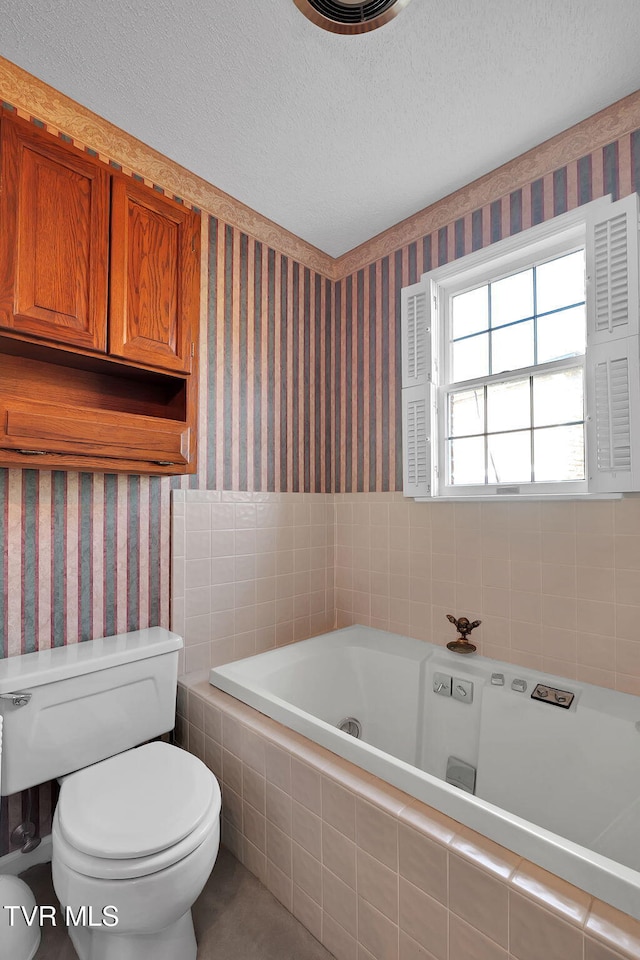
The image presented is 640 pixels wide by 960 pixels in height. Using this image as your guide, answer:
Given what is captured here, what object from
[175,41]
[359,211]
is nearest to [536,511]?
[359,211]

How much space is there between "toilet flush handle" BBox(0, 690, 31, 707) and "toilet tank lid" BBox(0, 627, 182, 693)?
0.04ft

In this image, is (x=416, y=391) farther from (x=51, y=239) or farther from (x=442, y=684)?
(x=51, y=239)

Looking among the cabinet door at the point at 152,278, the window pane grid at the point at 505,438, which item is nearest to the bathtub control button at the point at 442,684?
the window pane grid at the point at 505,438

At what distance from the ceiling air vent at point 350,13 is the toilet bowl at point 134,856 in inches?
85.5

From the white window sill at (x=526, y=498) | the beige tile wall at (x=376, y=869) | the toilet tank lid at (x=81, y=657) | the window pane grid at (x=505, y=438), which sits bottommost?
the beige tile wall at (x=376, y=869)

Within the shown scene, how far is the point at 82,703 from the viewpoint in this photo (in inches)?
59.6

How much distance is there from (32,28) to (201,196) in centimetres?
79

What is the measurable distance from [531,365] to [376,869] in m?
1.85

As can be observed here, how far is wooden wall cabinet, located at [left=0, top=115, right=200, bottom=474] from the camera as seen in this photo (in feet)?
4.49

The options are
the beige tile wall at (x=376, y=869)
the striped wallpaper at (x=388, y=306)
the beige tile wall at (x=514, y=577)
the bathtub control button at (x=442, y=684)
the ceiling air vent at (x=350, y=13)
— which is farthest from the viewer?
the bathtub control button at (x=442, y=684)

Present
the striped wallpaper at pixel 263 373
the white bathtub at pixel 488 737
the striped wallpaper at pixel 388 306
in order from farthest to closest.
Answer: the striped wallpaper at pixel 263 373 → the striped wallpaper at pixel 388 306 → the white bathtub at pixel 488 737

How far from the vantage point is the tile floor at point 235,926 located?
131 centimetres

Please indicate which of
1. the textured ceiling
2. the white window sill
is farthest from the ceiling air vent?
the white window sill

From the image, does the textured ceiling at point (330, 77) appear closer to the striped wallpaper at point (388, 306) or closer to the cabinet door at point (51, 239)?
the striped wallpaper at point (388, 306)
